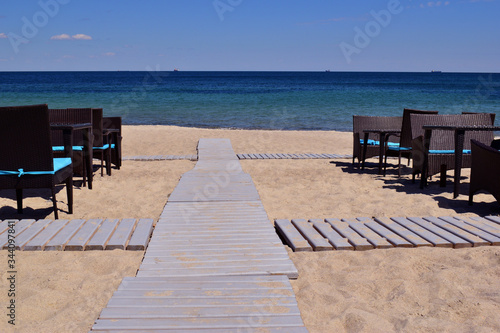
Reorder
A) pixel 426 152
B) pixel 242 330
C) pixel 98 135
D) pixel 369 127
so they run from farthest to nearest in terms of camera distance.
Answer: pixel 369 127 < pixel 98 135 < pixel 426 152 < pixel 242 330

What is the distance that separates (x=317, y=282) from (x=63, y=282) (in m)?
1.81

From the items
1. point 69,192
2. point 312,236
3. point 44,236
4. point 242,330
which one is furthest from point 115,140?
point 242,330

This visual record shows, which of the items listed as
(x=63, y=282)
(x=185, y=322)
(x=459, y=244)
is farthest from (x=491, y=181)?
(x=63, y=282)

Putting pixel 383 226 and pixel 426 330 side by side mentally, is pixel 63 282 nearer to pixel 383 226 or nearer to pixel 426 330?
pixel 426 330

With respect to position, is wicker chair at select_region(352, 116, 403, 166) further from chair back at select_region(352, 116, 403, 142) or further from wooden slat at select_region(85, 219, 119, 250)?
wooden slat at select_region(85, 219, 119, 250)

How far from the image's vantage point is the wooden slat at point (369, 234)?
3.54m

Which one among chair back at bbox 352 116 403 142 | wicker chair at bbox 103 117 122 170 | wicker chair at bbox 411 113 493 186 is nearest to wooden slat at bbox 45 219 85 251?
wicker chair at bbox 103 117 122 170

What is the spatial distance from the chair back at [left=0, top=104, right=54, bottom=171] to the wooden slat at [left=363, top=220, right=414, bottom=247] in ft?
10.9

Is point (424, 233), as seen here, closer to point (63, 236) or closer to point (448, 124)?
point (63, 236)

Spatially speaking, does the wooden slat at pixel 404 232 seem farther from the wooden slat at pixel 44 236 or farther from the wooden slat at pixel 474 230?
the wooden slat at pixel 44 236

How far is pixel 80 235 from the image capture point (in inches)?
143

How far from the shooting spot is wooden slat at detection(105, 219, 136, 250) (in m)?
3.46

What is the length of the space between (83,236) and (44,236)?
34 cm

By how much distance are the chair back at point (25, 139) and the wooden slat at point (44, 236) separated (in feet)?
2.38
